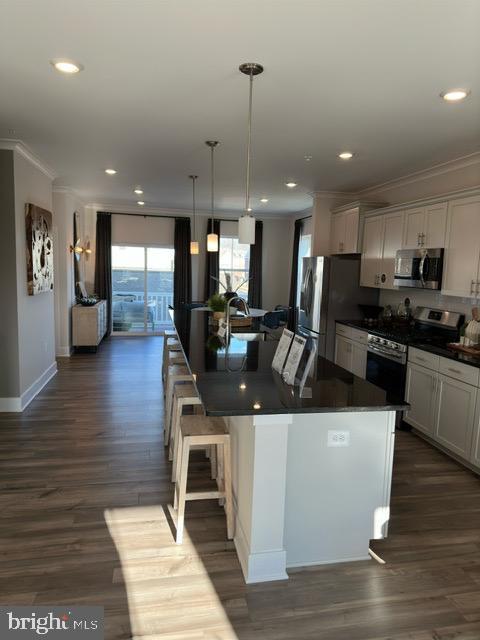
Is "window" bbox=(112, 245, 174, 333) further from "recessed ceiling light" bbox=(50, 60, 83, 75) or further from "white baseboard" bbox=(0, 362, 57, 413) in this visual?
"recessed ceiling light" bbox=(50, 60, 83, 75)

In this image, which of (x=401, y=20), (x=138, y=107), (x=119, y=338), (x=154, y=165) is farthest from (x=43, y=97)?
(x=119, y=338)

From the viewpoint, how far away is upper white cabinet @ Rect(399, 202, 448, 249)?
4234 millimetres

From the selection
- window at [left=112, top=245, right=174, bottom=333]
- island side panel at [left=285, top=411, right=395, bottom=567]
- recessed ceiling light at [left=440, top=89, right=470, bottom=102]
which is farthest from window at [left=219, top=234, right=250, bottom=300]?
island side panel at [left=285, top=411, right=395, bottom=567]

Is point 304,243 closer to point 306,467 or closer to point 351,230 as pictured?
point 351,230

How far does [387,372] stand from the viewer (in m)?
4.57

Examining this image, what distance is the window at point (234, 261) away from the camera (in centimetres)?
955

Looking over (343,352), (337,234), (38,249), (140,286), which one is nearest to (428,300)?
(343,352)

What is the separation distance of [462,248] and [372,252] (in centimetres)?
162

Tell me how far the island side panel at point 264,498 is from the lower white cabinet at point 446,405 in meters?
1.63

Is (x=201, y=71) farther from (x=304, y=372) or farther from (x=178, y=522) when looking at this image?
(x=178, y=522)

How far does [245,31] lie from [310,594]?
2.84 metres

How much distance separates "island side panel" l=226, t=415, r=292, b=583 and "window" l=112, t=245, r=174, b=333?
746 cm

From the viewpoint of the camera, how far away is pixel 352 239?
585 centimetres

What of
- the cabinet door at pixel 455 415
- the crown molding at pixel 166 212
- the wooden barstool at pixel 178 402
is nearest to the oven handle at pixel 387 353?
the cabinet door at pixel 455 415
